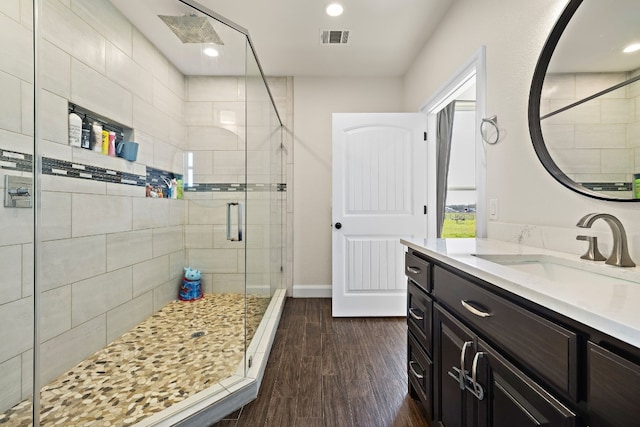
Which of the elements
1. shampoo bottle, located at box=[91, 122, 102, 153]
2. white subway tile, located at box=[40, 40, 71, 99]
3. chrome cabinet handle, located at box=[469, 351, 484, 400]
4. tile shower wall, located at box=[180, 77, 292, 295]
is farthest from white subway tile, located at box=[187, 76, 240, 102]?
chrome cabinet handle, located at box=[469, 351, 484, 400]

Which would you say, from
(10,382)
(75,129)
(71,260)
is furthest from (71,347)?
(75,129)

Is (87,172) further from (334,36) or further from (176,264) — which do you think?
(334,36)

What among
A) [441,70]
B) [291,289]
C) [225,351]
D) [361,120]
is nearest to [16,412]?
[225,351]

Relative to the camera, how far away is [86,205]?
1.85 m

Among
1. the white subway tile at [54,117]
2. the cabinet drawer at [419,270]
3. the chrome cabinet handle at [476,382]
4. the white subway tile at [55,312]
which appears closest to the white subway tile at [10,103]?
the white subway tile at [54,117]

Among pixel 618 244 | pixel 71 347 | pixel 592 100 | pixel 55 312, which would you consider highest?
pixel 592 100

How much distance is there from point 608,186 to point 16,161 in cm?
242

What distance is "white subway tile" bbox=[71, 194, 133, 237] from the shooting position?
1.78 m

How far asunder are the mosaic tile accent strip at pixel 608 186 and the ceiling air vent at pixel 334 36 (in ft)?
7.29

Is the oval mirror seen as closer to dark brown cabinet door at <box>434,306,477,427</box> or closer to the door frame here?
the door frame

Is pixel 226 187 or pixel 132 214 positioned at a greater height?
pixel 226 187

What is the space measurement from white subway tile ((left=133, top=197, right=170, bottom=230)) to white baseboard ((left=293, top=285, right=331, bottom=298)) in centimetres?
161

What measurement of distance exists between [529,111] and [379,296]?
6.57 ft

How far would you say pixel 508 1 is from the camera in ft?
4.99
